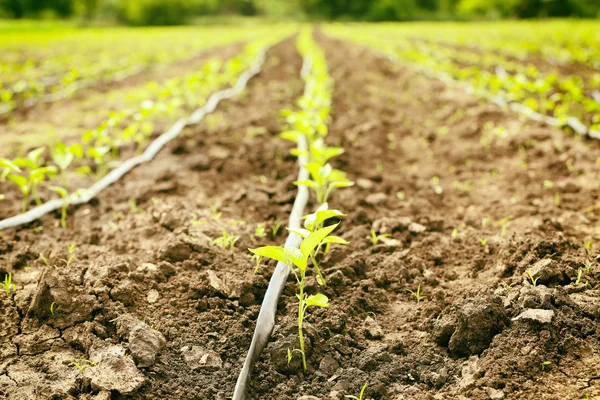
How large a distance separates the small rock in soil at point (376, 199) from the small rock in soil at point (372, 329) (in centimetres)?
122

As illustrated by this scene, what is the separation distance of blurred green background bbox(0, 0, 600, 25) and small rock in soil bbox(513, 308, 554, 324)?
37.8 meters

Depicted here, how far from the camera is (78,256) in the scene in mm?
2396

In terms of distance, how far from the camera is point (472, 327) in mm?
1795

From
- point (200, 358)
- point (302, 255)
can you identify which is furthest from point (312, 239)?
point (200, 358)

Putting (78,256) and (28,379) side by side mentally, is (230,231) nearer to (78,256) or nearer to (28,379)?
(78,256)

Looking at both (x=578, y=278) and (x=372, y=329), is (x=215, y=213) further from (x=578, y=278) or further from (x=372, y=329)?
(x=578, y=278)

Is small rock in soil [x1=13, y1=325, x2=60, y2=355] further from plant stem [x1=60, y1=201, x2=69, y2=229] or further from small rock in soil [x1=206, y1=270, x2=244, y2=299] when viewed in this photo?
plant stem [x1=60, y1=201, x2=69, y2=229]

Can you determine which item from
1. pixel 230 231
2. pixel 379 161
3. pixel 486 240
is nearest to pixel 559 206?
pixel 486 240

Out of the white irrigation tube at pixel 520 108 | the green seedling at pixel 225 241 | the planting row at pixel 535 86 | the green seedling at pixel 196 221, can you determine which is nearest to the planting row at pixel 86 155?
the green seedling at pixel 196 221

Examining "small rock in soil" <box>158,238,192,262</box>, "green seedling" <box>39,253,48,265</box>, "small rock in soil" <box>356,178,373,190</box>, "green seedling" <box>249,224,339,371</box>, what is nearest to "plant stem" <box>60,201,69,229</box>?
"green seedling" <box>39,253,48,265</box>

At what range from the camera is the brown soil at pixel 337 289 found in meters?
1.67

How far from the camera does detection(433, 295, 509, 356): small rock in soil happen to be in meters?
1.79

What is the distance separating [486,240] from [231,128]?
9.71 feet

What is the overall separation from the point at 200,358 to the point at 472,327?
1038 millimetres
